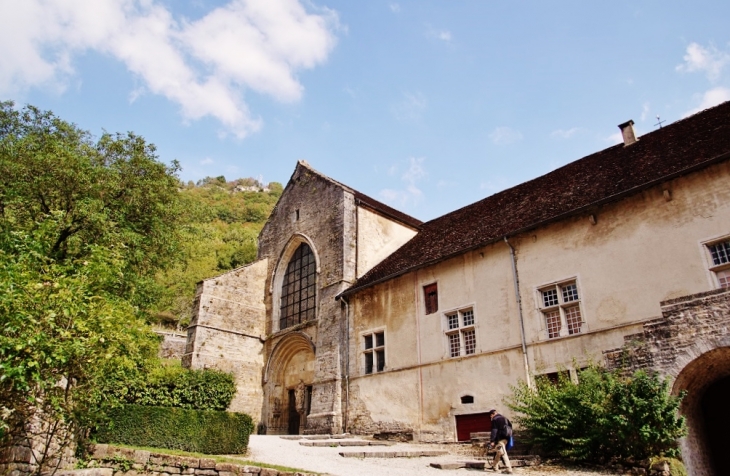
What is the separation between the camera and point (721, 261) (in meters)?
11.5

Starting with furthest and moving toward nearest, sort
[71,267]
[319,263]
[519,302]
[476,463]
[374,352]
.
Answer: [319,263], [374,352], [519,302], [476,463], [71,267]

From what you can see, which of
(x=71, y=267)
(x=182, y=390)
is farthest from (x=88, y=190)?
(x=71, y=267)

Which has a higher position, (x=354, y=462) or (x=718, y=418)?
(x=718, y=418)

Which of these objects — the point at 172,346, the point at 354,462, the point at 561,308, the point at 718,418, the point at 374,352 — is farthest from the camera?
the point at 172,346

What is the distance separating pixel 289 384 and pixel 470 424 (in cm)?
1005

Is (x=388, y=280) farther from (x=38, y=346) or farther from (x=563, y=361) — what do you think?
(x=38, y=346)

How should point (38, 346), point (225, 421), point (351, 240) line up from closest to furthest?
point (38, 346) < point (225, 421) < point (351, 240)

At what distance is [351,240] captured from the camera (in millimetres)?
21391

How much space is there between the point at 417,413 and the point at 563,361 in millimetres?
4925

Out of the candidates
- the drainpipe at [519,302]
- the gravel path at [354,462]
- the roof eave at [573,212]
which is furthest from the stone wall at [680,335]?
the roof eave at [573,212]

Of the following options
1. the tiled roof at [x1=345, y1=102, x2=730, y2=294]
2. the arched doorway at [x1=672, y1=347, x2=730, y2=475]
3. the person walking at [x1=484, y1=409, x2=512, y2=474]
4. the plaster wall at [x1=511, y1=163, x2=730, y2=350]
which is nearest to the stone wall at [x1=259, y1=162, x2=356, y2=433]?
the tiled roof at [x1=345, y1=102, x2=730, y2=294]

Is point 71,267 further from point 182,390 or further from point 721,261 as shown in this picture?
point 721,261

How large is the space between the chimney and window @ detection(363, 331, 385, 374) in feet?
32.4

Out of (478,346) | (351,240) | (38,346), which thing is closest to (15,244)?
(38,346)
